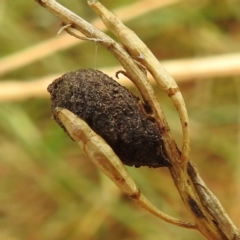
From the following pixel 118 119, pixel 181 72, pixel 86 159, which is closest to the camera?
pixel 118 119

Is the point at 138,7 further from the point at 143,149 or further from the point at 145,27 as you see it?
the point at 143,149

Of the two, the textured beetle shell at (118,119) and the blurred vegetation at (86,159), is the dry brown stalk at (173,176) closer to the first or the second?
the textured beetle shell at (118,119)

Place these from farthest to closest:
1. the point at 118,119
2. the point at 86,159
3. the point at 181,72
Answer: the point at 86,159 → the point at 181,72 → the point at 118,119

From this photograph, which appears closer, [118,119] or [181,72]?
[118,119]

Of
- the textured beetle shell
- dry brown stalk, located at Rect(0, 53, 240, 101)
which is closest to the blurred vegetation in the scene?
dry brown stalk, located at Rect(0, 53, 240, 101)

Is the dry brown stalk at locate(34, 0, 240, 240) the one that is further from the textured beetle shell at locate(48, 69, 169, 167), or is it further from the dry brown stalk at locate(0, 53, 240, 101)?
the dry brown stalk at locate(0, 53, 240, 101)

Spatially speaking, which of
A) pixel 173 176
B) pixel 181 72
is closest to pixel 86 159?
pixel 181 72

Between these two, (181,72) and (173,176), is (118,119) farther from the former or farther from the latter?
(181,72)

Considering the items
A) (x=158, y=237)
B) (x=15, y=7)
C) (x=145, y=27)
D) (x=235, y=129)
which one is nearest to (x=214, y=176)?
(x=235, y=129)
